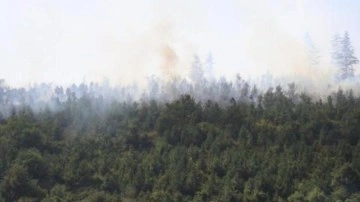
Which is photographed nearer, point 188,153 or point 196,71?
point 188,153

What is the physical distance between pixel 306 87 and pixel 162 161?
5982 centimetres

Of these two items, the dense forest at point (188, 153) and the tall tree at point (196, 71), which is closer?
the dense forest at point (188, 153)

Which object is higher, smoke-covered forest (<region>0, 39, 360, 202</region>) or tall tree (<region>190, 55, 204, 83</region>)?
tall tree (<region>190, 55, 204, 83</region>)

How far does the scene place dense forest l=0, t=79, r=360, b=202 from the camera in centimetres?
6644

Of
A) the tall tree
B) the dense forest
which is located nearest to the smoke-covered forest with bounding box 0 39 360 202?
the dense forest

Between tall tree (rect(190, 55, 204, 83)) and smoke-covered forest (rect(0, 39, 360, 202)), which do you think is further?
tall tree (rect(190, 55, 204, 83))

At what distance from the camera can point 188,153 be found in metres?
74.7

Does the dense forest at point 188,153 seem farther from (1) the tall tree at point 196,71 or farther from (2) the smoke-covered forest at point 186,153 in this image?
(1) the tall tree at point 196,71

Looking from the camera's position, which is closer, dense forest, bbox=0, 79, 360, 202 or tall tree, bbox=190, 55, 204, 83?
dense forest, bbox=0, 79, 360, 202

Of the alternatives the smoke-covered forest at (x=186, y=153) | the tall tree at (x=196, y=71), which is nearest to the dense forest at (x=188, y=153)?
the smoke-covered forest at (x=186, y=153)

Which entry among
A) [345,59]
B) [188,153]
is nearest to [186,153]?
[188,153]

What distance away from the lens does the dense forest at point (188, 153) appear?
218ft

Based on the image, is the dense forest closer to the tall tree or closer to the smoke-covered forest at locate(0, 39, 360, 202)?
the smoke-covered forest at locate(0, 39, 360, 202)

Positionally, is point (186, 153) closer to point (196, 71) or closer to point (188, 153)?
point (188, 153)
